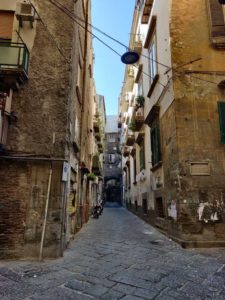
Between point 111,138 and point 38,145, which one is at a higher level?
point 111,138

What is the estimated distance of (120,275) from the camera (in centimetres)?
426

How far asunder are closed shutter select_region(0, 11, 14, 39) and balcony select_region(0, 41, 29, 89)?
754mm

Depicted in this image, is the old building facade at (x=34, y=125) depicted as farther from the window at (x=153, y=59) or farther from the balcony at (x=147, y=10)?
the balcony at (x=147, y=10)

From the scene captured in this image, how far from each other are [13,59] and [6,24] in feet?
5.43

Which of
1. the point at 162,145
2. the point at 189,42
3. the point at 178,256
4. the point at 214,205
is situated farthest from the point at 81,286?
the point at 189,42

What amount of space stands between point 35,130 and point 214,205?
5224 mm

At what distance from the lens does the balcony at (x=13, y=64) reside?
595cm

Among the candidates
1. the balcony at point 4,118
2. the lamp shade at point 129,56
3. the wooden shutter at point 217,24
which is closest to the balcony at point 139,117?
the lamp shade at point 129,56

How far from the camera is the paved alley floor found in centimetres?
348

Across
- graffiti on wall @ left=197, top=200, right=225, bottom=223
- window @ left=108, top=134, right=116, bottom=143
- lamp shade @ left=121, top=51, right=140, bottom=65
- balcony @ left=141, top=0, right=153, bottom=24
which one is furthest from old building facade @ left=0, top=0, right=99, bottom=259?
window @ left=108, top=134, right=116, bottom=143

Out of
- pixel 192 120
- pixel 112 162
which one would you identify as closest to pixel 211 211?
pixel 192 120

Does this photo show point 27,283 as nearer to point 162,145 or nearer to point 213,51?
point 162,145

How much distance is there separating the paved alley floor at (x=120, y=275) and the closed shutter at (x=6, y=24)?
595 cm

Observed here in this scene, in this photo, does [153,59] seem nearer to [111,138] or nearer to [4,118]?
[4,118]
